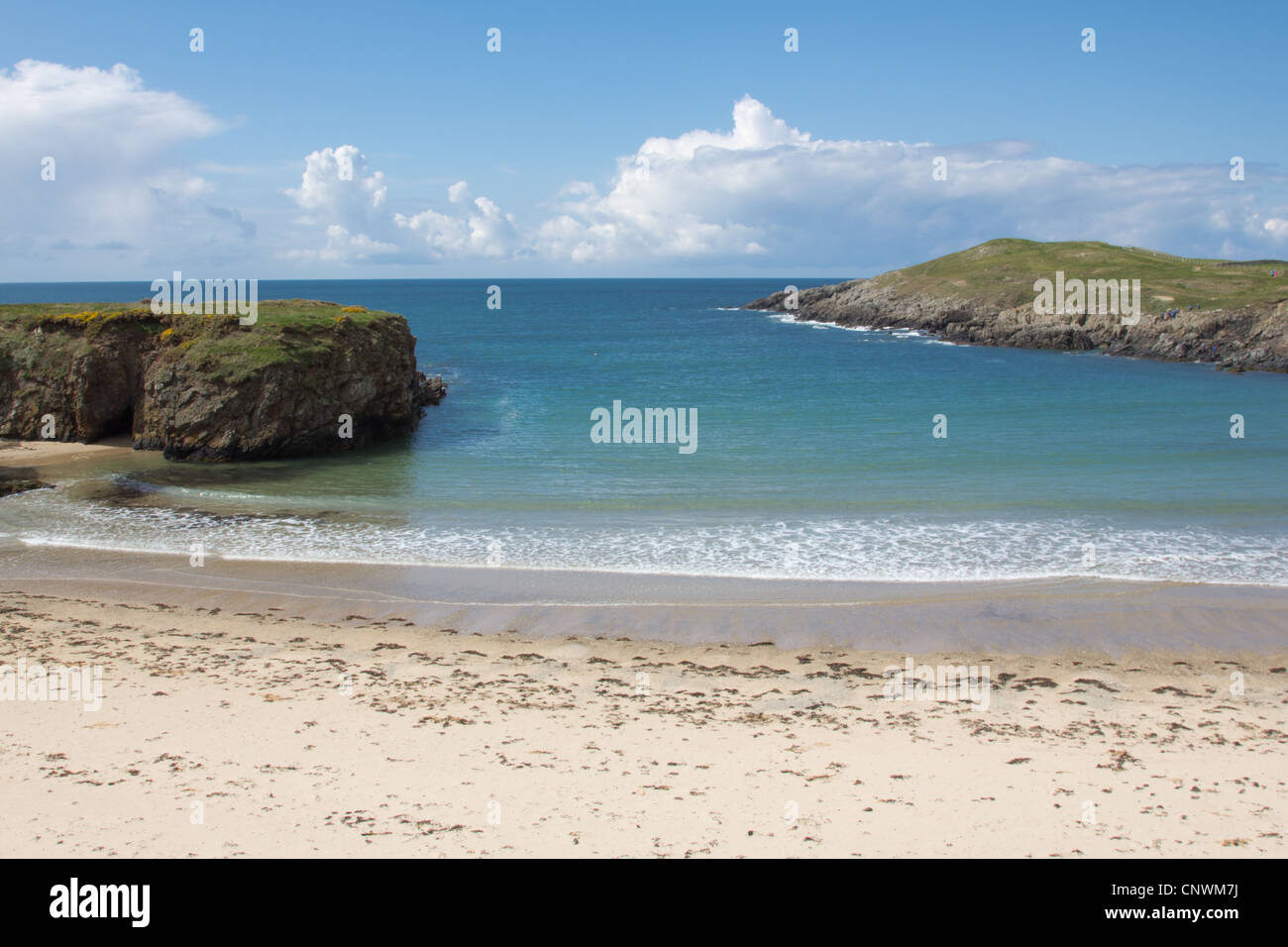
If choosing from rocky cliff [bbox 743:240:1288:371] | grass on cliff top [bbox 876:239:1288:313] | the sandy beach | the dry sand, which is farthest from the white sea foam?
grass on cliff top [bbox 876:239:1288:313]

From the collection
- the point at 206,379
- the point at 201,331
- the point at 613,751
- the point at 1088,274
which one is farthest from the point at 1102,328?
the point at 613,751

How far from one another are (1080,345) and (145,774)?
245ft

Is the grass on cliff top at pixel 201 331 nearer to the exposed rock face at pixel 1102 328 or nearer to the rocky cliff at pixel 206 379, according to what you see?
the rocky cliff at pixel 206 379

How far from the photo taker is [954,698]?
13.0 metres

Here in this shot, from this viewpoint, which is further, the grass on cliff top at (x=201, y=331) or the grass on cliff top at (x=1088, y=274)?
the grass on cliff top at (x=1088, y=274)

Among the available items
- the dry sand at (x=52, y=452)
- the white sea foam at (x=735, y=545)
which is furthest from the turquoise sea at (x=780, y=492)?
the dry sand at (x=52, y=452)

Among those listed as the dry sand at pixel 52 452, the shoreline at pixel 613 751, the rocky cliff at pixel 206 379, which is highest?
the rocky cliff at pixel 206 379

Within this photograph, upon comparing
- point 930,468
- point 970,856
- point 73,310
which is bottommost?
point 970,856

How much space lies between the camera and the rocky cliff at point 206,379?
101ft

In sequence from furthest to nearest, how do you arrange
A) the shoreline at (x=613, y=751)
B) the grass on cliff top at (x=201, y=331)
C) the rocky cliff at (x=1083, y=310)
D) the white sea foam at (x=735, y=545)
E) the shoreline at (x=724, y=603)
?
the rocky cliff at (x=1083, y=310), the grass on cliff top at (x=201, y=331), the white sea foam at (x=735, y=545), the shoreline at (x=724, y=603), the shoreline at (x=613, y=751)

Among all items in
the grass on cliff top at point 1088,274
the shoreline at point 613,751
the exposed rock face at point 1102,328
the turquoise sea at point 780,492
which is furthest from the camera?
the grass on cliff top at point 1088,274

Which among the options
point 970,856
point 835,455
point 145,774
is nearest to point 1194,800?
point 970,856

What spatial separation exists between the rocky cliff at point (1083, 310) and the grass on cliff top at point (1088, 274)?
5.1 inches

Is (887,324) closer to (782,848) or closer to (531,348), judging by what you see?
(531,348)
